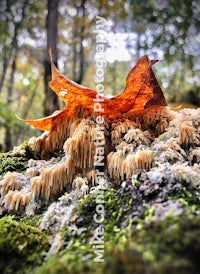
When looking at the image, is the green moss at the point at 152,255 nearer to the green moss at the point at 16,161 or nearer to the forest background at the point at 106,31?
the green moss at the point at 16,161

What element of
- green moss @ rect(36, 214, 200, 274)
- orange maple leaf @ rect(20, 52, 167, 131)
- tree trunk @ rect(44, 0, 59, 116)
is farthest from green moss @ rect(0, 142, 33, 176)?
tree trunk @ rect(44, 0, 59, 116)

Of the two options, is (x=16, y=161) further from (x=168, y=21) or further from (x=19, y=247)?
(x=168, y=21)

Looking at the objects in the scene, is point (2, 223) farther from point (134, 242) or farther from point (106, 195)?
point (134, 242)

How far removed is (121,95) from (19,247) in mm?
1362

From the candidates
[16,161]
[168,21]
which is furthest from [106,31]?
[16,161]

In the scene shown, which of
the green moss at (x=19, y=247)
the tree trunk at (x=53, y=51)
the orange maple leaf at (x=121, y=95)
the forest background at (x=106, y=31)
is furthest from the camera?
the forest background at (x=106, y=31)

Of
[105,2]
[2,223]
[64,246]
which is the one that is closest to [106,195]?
[64,246]

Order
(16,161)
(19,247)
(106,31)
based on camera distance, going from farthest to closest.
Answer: (106,31) < (16,161) < (19,247)

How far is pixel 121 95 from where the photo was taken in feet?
7.64

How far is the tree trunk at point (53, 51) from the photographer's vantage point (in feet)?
25.0

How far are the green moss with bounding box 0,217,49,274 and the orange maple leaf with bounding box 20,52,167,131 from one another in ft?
3.58

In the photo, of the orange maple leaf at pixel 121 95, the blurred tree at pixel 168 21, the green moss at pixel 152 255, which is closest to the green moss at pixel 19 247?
the green moss at pixel 152 255

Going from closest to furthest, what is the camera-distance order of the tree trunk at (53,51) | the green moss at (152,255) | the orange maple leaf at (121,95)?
the green moss at (152,255) → the orange maple leaf at (121,95) → the tree trunk at (53,51)

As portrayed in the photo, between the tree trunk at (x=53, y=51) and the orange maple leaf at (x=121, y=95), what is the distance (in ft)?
16.9
